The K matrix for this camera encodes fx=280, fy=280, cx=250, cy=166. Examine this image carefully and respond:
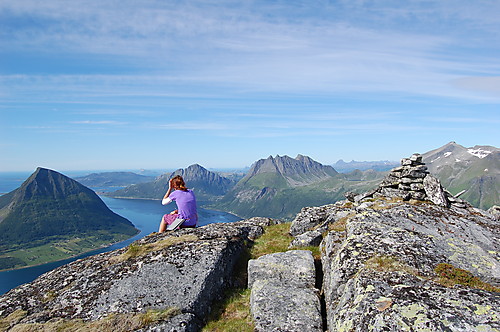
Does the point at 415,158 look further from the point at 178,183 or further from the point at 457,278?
the point at 178,183

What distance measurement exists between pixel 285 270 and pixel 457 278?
6.62m

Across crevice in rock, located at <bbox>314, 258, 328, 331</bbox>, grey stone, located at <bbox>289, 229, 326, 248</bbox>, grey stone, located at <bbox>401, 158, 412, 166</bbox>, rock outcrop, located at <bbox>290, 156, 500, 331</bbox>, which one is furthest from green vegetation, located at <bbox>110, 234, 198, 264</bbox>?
grey stone, located at <bbox>401, 158, 412, 166</bbox>

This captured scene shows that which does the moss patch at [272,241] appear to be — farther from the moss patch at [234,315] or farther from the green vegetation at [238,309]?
the moss patch at [234,315]

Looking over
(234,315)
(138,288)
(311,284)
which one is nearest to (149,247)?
(138,288)

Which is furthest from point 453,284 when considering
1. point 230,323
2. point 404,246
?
point 230,323

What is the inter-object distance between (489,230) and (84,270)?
20.4m

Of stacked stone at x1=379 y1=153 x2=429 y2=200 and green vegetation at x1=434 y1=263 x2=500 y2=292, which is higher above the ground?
stacked stone at x1=379 y1=153 x2=429 y2=200

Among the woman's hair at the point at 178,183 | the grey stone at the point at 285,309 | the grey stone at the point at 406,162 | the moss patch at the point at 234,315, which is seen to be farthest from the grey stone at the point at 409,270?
the woman's hair at the point at 178,183

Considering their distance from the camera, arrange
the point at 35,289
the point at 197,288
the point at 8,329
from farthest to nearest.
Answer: the point at 35,289 < the point at 197,288 < the point at 8,329

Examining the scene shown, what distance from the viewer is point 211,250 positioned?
14.2m

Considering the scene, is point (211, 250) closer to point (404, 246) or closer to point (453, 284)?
point (404, 246)

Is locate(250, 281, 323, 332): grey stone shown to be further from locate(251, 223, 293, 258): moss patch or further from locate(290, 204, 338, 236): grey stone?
locate(290, 204, 338, 236): grey stone

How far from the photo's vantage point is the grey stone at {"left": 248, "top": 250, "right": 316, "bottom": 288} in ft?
41.6

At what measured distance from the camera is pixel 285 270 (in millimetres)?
13203
